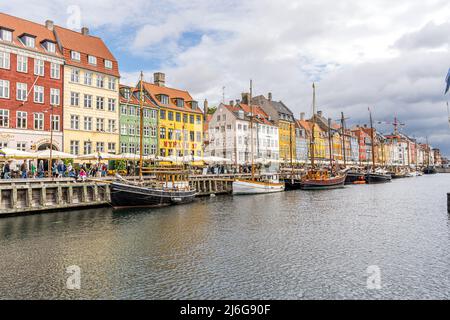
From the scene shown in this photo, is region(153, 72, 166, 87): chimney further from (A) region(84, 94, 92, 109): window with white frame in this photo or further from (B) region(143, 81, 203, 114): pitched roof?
(A) region(84, 94, 92, 109): window with white frame

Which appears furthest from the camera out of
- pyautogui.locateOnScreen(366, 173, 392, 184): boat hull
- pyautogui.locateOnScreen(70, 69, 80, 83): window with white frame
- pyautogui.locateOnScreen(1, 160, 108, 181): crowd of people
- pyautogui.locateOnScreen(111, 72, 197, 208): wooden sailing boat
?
pyautogui.locateOnScreen(366, 173, 392, 184): boat hull

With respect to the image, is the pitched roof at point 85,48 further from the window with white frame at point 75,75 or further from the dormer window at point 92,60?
the window with white frame at point 75,75

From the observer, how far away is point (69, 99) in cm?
4956

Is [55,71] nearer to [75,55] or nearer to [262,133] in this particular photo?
[75,55]

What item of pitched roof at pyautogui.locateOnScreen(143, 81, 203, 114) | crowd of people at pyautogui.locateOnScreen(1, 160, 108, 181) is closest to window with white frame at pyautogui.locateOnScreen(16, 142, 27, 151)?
crowd of people at pyautogui.locateOnScreen(1, 160, 108, 181)

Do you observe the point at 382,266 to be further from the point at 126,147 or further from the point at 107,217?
the point at 126,147

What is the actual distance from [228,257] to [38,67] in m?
40.0

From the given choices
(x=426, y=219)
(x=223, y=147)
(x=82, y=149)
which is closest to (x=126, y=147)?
(x=82, y=149)

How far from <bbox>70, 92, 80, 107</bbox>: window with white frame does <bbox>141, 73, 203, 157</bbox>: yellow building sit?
15.4m

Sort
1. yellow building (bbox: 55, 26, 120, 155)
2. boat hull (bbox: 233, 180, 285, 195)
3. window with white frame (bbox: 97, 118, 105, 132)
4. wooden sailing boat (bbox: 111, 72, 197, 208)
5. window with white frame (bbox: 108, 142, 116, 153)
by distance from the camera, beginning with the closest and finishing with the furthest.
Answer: wooden sailing boat (bbox: 111, 72, 197, 208) < yellow building (bbox: 55, 26, 120, 155) < boat hull (bbox: 233, 180, 285, 195) < window with white frame (bbox: 97, 118, 105, 132) < window with white frame (bbox: 108, 142, 116, 153)

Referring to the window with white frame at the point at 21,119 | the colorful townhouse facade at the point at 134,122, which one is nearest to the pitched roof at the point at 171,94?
the colorful townhouse facade at the point at 134,122

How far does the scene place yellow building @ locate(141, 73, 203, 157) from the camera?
6438 cm

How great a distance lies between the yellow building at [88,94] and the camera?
4966 cm
